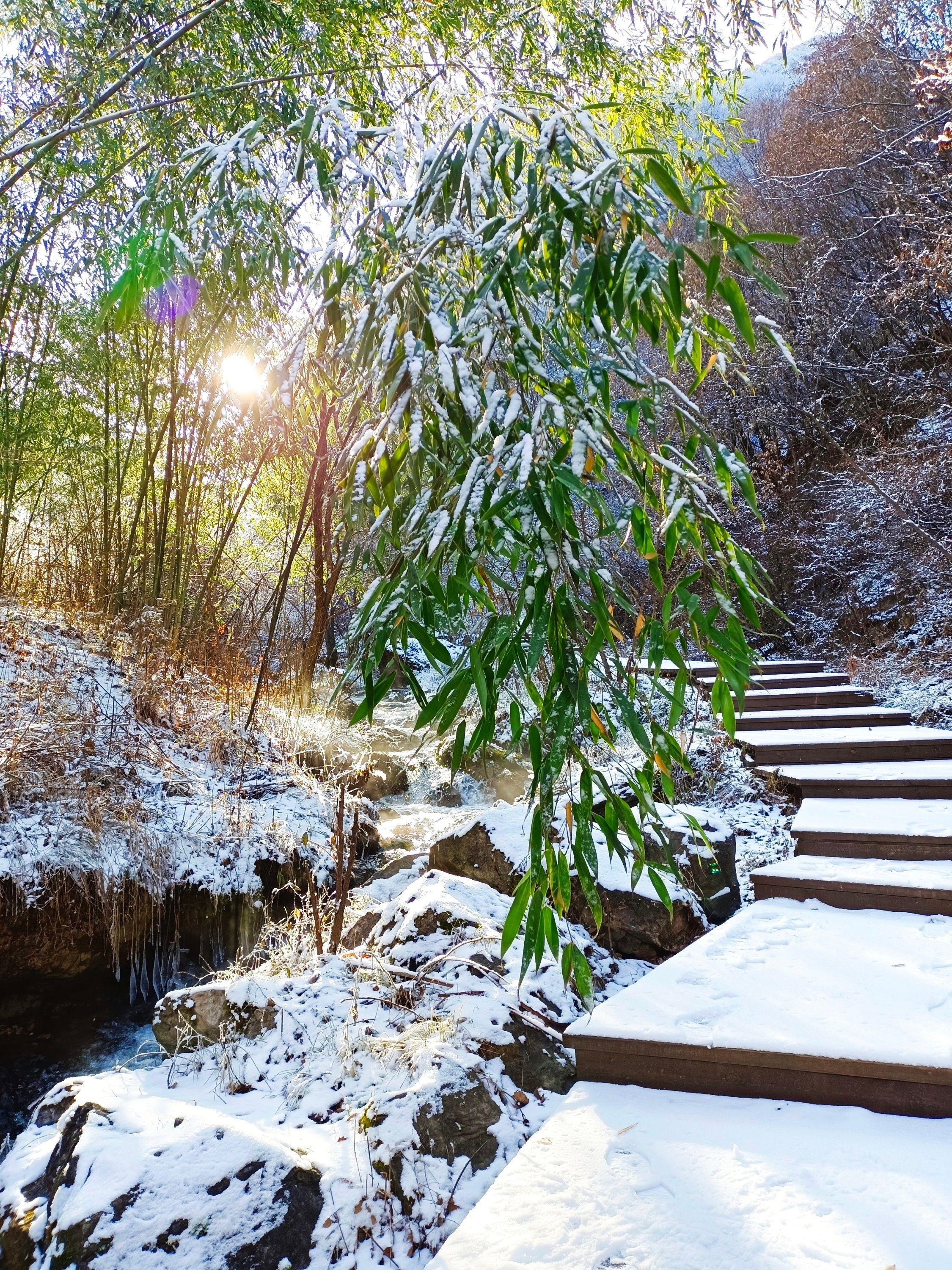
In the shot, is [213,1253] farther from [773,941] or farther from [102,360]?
[102,360]

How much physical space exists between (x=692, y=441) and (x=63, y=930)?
3.16m

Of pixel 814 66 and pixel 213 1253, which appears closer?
pixel 213 1253

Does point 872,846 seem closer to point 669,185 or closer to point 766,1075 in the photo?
point 766,1075

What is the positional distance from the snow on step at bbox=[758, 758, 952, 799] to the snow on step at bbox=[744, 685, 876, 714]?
100cm

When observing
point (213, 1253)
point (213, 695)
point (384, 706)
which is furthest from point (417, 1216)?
point (384, 706)

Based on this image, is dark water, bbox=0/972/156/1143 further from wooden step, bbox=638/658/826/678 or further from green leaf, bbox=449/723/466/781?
wooden step, bbox=638/658/826/678

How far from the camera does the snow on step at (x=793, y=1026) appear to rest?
1.22m

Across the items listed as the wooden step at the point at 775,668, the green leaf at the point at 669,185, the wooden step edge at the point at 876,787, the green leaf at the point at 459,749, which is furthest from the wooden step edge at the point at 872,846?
the wooden step at the point at 775,668

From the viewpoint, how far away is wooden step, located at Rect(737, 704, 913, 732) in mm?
3725

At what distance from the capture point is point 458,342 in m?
1.01

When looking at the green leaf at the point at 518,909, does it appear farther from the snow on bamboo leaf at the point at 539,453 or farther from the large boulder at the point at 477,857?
the large boulder at the point at 477,857

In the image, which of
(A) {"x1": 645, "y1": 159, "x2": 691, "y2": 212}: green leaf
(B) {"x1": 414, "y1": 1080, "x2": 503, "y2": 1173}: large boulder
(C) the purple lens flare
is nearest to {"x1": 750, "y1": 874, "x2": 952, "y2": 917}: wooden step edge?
(B) {"x1": 414, "y1": 1080, "x2": 503, "y2": 1173}: large boulder

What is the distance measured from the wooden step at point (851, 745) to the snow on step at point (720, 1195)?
2245mm

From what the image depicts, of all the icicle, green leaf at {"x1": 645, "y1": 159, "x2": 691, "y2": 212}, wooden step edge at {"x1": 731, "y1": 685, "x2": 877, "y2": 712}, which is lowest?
wooden step edge at {"x1": 731, "y1": 685, "x2": 877, "y2": 712}
